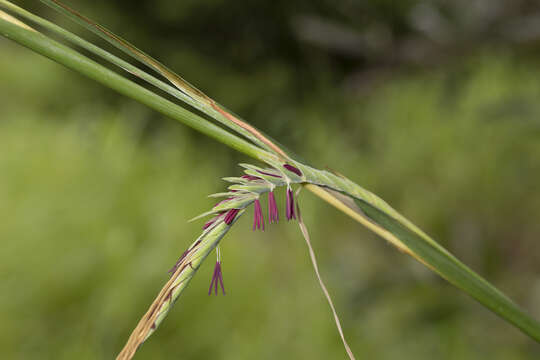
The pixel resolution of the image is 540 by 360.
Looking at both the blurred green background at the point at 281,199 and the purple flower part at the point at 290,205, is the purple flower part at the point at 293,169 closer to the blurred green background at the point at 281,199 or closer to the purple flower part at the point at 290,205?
the purple flower part at the point at 290,205

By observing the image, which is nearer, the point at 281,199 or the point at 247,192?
the point at 247,192

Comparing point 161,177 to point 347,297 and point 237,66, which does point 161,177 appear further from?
point 347,297

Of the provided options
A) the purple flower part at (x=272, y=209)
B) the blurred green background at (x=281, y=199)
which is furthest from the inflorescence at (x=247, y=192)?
the blurred green background at (x=281, y=199)

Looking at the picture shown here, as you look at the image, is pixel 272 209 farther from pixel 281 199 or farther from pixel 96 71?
pixel 281 199

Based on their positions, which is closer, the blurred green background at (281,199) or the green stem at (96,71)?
the green stem at (96,71)

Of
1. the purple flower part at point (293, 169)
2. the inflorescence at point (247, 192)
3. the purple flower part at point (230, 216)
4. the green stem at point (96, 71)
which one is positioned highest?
the green stem at point (96, 71)

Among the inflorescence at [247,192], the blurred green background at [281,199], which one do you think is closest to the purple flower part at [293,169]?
the inflorescence at [247,192]

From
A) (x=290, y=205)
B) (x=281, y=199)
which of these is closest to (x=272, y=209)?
(x=290, y=205)

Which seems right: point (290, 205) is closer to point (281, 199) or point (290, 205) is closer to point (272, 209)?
point (272, 209)

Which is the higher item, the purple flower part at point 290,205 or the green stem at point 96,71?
the green stem at point 96,71

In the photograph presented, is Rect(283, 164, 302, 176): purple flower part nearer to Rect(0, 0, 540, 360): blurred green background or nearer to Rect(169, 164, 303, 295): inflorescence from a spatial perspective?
Rect(169, 164, 303, 295): inflorescence
